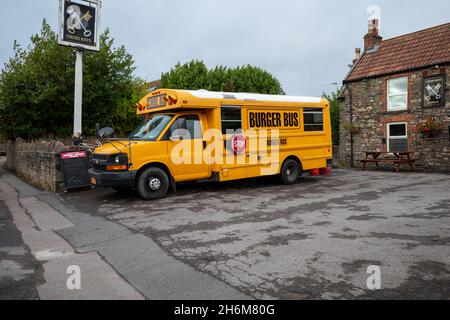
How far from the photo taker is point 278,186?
10.9 metres

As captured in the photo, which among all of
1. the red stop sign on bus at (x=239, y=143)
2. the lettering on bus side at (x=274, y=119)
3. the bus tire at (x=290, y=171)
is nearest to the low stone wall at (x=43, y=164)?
the red stop sign on bus at (x=239, y=143)

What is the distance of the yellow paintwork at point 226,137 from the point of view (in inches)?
343

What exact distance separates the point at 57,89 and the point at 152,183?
10409mm

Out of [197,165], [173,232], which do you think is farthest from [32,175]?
[173,232]

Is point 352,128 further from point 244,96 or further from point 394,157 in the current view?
point 244,96

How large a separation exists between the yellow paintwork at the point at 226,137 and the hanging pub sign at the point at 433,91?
6455mm

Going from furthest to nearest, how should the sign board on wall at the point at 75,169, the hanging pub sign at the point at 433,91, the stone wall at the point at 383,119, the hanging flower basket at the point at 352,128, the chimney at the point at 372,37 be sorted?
the chimney at the point at 372,37, the hanging flower basket at the point at 352,128, the stone wall at the point at 383,119, the hanging pub sign at the point at 433,91, the sign board on wall at the point at 75,169

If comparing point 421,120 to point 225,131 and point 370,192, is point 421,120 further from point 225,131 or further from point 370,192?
point 225,131

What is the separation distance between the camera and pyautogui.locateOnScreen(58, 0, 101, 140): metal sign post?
13000mm

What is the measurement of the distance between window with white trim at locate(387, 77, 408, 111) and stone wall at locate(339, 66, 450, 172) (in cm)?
20

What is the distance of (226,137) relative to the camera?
9.71 m

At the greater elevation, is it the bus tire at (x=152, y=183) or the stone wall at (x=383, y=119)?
the stone wall at (x=383, y=119)

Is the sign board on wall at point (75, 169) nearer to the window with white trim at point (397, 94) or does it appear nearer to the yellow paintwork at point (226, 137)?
the yellow paintwork at point (226, 137)

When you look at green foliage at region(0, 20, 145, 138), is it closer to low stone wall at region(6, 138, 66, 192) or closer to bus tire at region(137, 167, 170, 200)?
low stone wall at region(6, 138, 66, 192)
